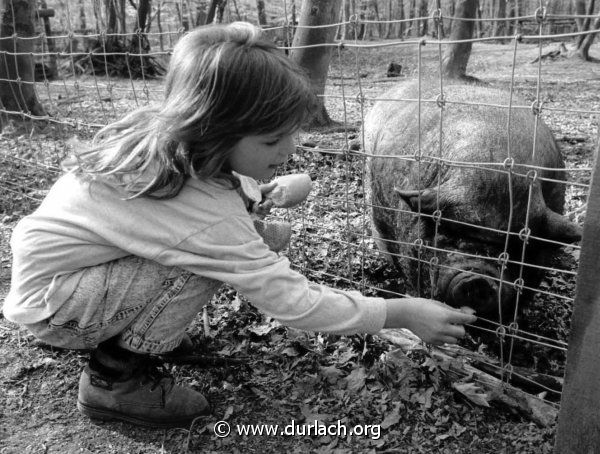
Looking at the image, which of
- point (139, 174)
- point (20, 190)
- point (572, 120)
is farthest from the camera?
point (572, 120)

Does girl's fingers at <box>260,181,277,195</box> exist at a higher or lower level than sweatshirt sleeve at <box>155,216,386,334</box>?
higher

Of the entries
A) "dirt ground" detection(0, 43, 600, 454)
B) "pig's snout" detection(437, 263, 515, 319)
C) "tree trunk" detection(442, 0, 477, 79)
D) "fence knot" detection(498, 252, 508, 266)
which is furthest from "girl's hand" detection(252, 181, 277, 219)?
"tree trunk" detection(442, 0, 477, 79)

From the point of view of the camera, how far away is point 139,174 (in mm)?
2189

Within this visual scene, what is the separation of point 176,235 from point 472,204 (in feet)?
5.46

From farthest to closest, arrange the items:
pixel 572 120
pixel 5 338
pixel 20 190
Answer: pixel 572 120, pixel 20 190, pixel 5 338

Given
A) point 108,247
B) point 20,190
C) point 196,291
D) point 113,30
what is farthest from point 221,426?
point 113,30

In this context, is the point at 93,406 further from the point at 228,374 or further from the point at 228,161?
the point at 228,161

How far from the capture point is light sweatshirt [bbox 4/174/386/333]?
7.16 ft

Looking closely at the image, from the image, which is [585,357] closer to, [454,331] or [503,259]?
[454,331]

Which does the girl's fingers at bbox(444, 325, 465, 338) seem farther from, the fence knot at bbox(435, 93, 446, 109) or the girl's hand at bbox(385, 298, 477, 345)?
the fence knot at bbox(435, 93, 446, 109)

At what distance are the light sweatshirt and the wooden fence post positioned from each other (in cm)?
62

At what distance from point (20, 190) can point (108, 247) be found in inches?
142

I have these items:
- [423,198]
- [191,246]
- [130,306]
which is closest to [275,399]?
[130,306]

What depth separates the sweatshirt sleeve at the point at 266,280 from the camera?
218 centimetres
